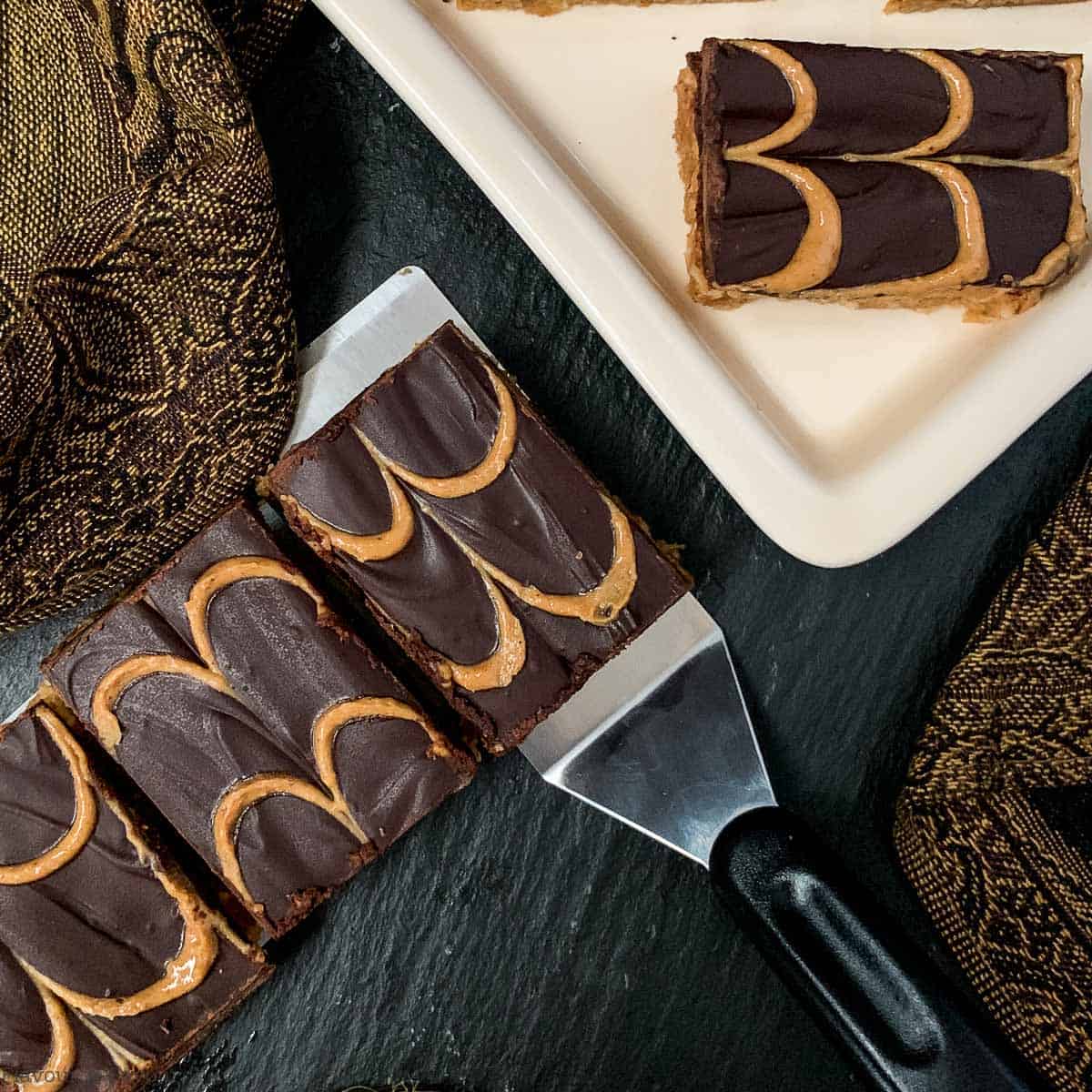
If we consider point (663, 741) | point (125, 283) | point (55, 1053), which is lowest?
point (663, 741)

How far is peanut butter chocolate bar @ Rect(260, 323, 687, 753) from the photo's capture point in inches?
58.5

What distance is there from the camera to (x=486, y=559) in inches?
58.9

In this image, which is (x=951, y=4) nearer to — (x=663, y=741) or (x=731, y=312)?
(x=731, y=312)

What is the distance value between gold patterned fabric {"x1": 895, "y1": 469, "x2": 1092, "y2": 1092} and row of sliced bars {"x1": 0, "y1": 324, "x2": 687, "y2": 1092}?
2.40ft

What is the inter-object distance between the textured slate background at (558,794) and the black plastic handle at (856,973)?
20cm

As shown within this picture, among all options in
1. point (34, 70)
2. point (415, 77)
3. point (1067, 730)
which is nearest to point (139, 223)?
point (34, 70)

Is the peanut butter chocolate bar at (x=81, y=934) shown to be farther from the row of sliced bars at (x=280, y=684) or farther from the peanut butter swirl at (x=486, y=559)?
the peanut butter swirl at (x=486, y=559)

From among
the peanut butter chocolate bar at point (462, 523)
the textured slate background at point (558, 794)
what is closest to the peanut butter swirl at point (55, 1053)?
the textured slate background at point (558, 794)

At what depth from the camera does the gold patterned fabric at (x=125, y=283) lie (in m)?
1.42

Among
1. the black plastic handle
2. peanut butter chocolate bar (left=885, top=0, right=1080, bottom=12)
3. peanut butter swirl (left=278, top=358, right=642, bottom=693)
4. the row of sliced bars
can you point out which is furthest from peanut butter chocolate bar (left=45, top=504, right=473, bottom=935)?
peanut butter chocolate bar (left=885, top=0, right=1080, bottom=12)

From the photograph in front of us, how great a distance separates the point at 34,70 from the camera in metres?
1.43

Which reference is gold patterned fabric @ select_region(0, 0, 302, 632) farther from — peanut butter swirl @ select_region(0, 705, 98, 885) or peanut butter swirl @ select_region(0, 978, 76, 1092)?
peanut butter swirl @ select_region(0, 978, 76, 1092)

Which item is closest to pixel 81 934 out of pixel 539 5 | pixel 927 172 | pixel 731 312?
pixel 731 312

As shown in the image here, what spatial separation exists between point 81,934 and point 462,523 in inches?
35.3
